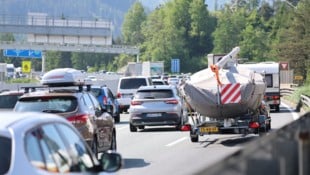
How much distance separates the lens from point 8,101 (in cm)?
2236

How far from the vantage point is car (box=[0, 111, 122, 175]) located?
646 cm

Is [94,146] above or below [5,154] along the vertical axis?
below

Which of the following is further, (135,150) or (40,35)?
(40,35)

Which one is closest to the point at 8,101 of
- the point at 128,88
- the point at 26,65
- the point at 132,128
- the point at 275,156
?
the point at 132,128

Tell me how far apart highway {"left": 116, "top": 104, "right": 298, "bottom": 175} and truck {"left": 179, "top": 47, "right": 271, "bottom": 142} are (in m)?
Result: 0.52

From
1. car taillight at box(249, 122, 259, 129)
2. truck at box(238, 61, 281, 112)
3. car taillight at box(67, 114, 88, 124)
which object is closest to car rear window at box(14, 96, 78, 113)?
car taillight at box(67, 114, 88, 124)

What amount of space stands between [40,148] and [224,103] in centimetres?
1547

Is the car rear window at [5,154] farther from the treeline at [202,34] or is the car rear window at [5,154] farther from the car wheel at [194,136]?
the treeline at [202,34]

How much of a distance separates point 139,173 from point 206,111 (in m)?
7.04

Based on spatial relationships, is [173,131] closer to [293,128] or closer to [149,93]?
[149,93]

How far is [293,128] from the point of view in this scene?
8.62 metres

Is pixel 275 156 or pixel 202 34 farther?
pixel 202 34

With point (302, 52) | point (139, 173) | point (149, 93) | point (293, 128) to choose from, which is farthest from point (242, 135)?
point (302, 52)

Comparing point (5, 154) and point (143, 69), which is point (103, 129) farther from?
point (143, 69)
